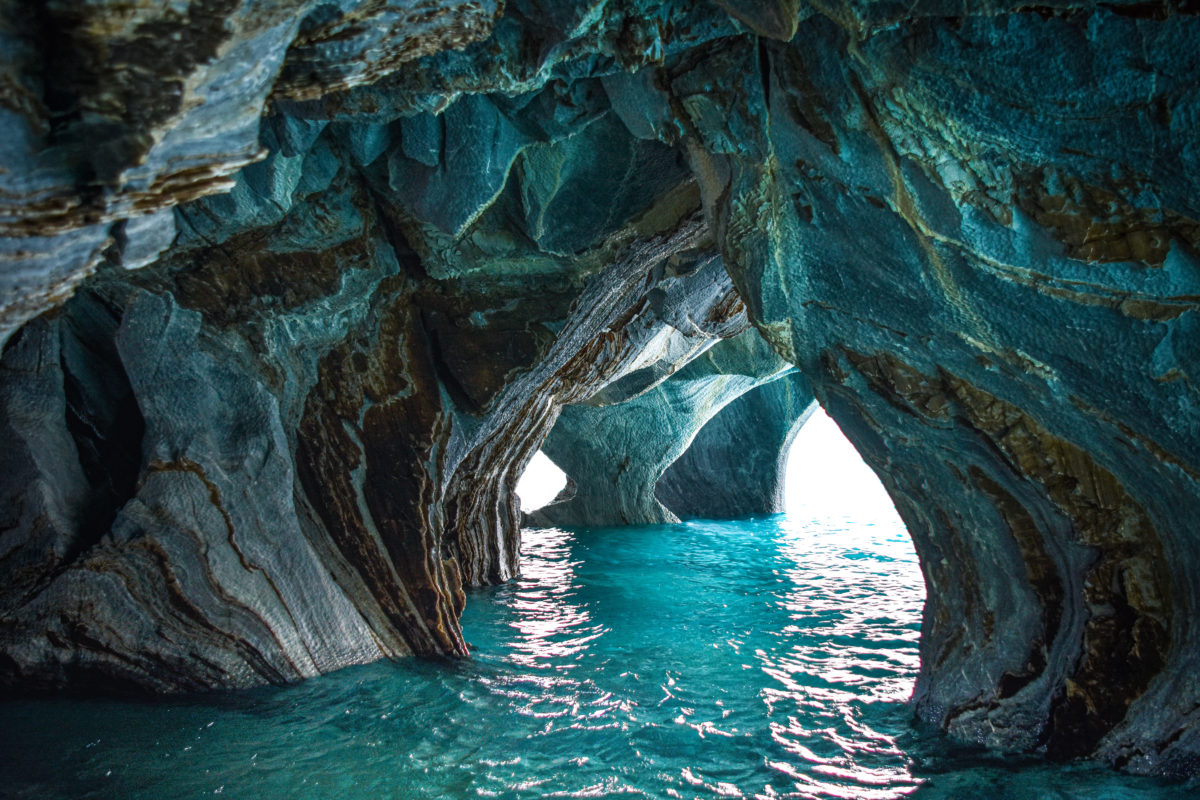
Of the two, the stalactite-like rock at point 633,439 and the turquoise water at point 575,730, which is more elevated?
the stalactite-like rock at point 633,439

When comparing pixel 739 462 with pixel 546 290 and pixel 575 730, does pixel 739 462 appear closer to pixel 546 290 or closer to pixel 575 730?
pixel 546 290

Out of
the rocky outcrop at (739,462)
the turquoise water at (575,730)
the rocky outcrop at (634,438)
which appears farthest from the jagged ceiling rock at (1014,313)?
the rocky outcrop at (739,462)

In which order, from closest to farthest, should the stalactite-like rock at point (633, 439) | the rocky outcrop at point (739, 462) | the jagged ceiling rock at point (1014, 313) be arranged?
the jagged ceiling rock at point (1014, 313)
the stalactite-like rock at point (633, 439)
the rocky outcrop at point (739, 462)

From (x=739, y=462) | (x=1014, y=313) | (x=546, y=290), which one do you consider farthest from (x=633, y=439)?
(x=1014, y=313)

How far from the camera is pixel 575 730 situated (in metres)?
4.30

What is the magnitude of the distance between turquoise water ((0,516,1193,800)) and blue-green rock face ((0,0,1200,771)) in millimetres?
321

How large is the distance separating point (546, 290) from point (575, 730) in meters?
2.80

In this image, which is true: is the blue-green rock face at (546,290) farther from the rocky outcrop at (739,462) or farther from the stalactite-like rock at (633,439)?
the rocky outcrop at (739,462)

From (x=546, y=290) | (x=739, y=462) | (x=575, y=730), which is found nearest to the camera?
(x=575, y=730)

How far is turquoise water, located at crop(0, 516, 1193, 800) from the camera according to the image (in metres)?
3.58

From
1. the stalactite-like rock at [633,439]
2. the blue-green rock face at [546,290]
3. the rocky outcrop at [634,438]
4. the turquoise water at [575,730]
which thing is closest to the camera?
the blue-green rock face at [546,290]

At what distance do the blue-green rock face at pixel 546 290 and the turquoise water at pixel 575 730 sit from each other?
321mm

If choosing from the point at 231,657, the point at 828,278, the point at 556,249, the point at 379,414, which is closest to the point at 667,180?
the point at 556,249

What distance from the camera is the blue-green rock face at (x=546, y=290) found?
2148 millimetres
